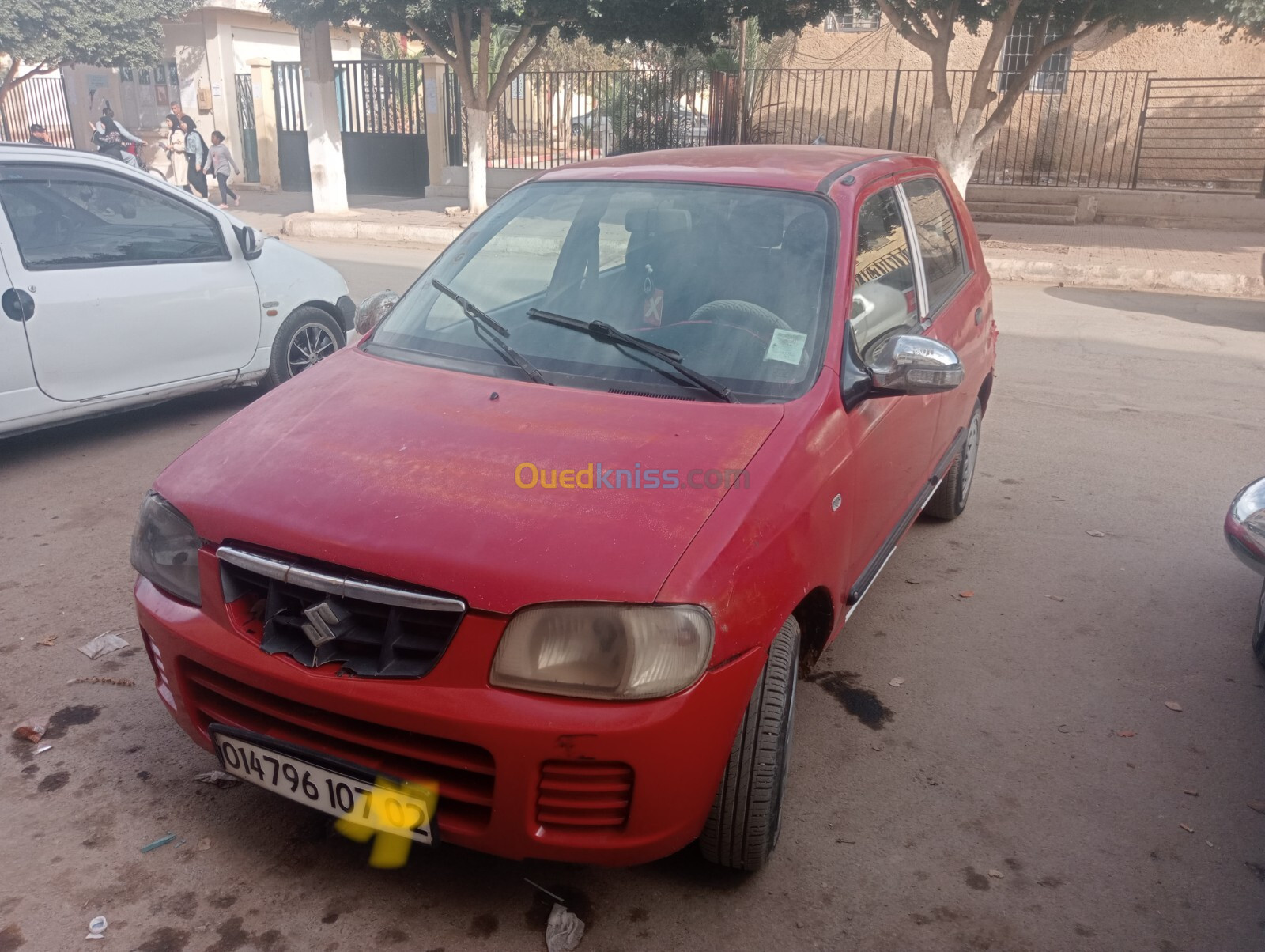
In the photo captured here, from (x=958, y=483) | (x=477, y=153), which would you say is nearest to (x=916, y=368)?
(x=958, y=483)

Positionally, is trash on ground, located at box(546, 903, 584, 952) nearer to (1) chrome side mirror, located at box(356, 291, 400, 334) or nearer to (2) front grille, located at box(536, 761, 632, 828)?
(2) front grille, located at box(536, 761, 632, 828)

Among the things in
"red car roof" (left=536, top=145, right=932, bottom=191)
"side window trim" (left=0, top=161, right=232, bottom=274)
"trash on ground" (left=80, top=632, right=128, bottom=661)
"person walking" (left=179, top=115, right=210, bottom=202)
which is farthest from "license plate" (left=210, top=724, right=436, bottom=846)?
"person walking" (left=179, top=115, right=210, bottom=202)

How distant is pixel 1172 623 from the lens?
4.10 metres

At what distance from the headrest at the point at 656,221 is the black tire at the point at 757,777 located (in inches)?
57.7

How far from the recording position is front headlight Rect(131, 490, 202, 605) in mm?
2514

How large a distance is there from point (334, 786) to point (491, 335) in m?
1.49

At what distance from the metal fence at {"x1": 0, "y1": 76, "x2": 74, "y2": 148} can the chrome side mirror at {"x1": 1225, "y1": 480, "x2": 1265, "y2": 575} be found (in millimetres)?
30976

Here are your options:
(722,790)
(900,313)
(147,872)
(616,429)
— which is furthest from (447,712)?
(900,313)

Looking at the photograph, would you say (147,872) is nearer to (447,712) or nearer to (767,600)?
(447,712)

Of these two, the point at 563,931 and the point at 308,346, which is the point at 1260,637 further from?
the point at 308,346

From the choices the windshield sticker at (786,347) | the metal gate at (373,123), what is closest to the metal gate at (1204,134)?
the metal gate at (373,123)

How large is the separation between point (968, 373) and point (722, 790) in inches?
105

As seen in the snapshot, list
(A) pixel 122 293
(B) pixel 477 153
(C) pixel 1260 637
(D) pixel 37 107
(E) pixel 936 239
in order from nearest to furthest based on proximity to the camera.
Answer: (C) pixel 1260 637 < (E) pixel 936 239 < (A) pixel 122 293 < (B) pixel 477 153 < (D) pixel 37 107

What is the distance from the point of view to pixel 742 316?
3074 millimetres
